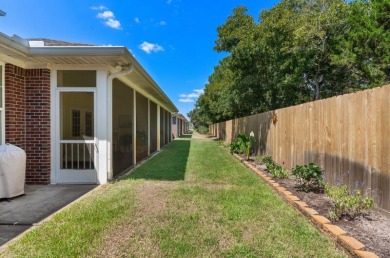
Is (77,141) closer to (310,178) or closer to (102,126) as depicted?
(102,126)

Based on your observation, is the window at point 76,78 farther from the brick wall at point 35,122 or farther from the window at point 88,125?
the window at point 88,125

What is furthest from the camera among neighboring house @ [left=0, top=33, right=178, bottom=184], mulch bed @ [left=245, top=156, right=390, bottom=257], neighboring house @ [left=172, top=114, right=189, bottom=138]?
neighboring house @ [left=172, top=114, right=189, bottom=138]

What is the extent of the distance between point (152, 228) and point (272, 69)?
13917mm

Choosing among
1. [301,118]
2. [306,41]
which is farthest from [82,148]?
[306,41]

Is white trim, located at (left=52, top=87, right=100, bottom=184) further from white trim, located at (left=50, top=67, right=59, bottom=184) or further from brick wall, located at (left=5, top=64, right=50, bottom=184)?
brick wall, located at (left=5, top=64, right=50, bottom=184)

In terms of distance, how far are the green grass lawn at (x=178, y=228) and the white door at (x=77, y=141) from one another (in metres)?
1.00

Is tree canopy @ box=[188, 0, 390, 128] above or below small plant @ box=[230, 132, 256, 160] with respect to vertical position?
above

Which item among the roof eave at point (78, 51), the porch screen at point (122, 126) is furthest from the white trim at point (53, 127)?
the porch screen at point (122, 126)

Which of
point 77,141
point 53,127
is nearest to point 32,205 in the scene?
point 77,141

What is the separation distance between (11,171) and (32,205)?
78 cm

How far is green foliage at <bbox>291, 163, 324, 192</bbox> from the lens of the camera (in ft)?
17.1

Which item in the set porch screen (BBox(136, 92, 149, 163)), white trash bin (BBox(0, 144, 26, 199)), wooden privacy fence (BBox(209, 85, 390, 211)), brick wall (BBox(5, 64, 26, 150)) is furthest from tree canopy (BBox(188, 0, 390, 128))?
white trash bin (BBox(0, 144, 26, 199))

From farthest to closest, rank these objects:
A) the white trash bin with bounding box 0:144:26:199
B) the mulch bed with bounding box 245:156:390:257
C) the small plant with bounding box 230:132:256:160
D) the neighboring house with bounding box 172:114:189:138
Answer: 1. the neighboring house with bounding box 172:114:189:138
2. the small plant with bounding box 230:132:256:160
3. the white trash bin with bounding box 0:144:26:199
4. the mulch bed with bounding box 245:156:390:257

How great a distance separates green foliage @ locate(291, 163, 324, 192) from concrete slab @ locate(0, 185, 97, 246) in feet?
14.2
